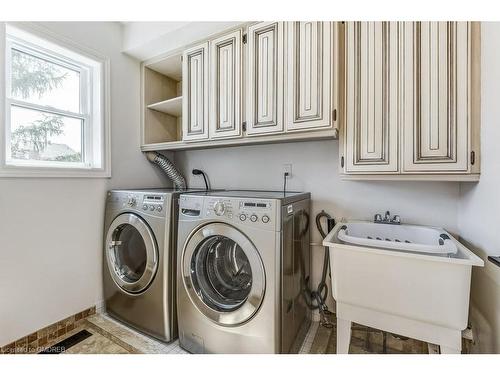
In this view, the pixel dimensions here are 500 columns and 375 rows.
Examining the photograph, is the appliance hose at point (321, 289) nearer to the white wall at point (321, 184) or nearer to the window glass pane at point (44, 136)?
the white wall at point (321, 184)

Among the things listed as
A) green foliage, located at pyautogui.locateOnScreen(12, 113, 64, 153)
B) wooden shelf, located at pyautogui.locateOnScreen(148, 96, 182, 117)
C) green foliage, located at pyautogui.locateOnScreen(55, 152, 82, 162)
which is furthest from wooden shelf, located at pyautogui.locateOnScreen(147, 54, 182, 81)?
green foliage, located at pyautogui.locateOnScreen(55, 152, 82, 162)

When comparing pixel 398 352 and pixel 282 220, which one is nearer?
pixel 282 220

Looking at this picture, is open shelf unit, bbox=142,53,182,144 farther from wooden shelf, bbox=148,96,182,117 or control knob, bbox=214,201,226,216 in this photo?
control knob, bbox=214,201,226,216

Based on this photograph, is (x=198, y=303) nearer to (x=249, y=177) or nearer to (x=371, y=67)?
(x=249, y=177)

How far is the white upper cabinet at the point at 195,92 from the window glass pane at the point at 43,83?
91cm

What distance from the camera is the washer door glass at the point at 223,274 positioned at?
126 centimetres

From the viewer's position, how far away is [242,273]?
4.96 feet

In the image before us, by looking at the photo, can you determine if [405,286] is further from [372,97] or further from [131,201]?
[131,201]

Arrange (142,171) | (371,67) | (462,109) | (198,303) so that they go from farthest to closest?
(142,171) → (198,303) → (371,67) → (462,109)

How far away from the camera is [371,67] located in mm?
1308

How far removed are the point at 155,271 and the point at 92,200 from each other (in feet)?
2.75

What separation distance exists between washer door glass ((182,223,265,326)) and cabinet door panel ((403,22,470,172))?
3.38ft
